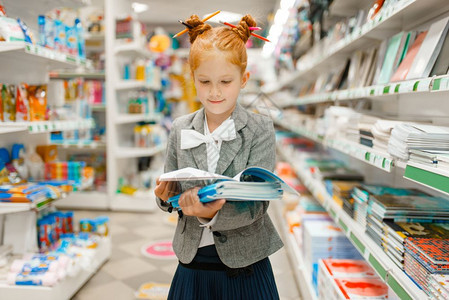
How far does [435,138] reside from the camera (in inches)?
49.9

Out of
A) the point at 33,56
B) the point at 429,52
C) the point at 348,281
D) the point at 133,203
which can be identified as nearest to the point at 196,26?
the point at 429,52

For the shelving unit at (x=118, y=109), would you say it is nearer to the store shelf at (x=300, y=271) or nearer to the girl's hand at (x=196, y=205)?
the store shelf at (x=300, y=271)

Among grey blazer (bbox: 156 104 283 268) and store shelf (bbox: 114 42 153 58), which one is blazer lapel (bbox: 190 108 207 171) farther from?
store shelf (bbox: 114 42 153 58)

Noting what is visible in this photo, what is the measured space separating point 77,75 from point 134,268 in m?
3.07

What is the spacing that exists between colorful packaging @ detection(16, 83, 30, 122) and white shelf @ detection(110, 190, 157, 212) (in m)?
2.36

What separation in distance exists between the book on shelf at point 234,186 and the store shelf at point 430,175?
42 cm

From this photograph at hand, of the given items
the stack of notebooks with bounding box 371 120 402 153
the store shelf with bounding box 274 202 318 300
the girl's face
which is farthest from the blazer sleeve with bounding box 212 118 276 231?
the store shelf with bounding box 274 202 318 300

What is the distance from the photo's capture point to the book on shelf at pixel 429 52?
1476mm

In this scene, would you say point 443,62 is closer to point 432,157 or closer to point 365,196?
point 432,157

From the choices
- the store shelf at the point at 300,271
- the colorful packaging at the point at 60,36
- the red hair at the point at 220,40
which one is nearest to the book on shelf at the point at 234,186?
the red hair at the point at 220,40

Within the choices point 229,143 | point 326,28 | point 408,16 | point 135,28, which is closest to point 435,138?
point 229,143

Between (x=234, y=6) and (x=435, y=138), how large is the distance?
1002 millimetres

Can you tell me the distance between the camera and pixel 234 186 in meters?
1.06

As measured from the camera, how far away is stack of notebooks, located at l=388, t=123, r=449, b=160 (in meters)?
1.27
